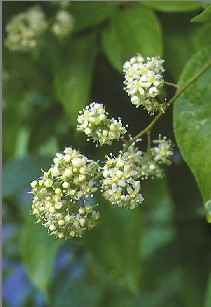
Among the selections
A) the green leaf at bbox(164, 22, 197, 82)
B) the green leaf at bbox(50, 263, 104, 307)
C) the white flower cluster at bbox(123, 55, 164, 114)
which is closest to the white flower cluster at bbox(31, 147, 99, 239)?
the white flower cluster at bbox(123, 55, 164, 114)

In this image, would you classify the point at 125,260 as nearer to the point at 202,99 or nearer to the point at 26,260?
the point at 26,260

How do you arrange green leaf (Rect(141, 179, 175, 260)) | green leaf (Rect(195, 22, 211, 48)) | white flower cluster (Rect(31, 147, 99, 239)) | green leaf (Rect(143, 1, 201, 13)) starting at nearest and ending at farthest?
white flower cluster (Rect(31, 147, 99, 239)) → green leaf (Rect(195, 22, 211, 48)) → green leaf (Rect(143, 1, 201, 13)) → green leaf (Rect(141, 179, 175, 260))

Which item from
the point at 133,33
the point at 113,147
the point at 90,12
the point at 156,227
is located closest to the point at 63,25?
the point at 90,12

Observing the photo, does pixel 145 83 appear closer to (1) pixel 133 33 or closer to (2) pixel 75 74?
(1) pixel 133 33

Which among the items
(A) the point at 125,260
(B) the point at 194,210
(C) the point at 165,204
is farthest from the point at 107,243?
(C) the point at 165,204

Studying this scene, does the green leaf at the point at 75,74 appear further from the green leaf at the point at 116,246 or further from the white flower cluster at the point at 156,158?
the white flower cluster at the point at 156,158

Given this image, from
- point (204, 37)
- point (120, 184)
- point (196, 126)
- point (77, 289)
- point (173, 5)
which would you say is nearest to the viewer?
point (120, 184)

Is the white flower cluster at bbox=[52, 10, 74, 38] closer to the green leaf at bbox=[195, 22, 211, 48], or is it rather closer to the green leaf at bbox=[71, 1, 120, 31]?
the green leaf at bbox=[71, 1, 120, 31]
